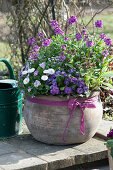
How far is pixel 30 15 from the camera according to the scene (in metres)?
5.43

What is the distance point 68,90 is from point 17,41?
2815 millimetres

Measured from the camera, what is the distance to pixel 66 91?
299cm

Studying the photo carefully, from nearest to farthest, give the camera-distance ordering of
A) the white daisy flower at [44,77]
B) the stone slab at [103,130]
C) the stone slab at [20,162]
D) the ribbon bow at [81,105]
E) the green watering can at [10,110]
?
the stone slab at [20,162] < the white daisy flower at [44,77] < the ribbon bow at [81,105] < the green watering can at [10,110] < the stone slab at [103,130]

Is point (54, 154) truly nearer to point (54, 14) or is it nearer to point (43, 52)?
point (43, 52)

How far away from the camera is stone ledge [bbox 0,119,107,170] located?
2881 mm

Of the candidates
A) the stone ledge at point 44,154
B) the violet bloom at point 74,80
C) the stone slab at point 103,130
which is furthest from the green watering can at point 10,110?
the stone slab at point 103,130

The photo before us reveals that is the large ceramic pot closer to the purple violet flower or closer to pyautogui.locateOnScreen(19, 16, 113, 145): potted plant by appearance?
pyautogui.locateOnScreen(19, 16, 113, 145): potted plant

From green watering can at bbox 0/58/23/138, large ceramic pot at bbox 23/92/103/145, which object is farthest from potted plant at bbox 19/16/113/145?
green watering can at bbox 0/58/23/138

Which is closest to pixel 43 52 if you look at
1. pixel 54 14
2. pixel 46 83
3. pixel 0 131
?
pixel 46 83

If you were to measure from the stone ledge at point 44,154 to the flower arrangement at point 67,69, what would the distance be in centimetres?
51

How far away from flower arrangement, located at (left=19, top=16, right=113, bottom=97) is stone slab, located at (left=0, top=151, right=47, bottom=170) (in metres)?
0.55

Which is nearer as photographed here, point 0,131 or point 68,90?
point 68,90

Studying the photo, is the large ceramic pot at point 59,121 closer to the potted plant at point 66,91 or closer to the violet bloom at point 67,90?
the potted plant at point 66,91

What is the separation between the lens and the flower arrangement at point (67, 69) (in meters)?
3.03
